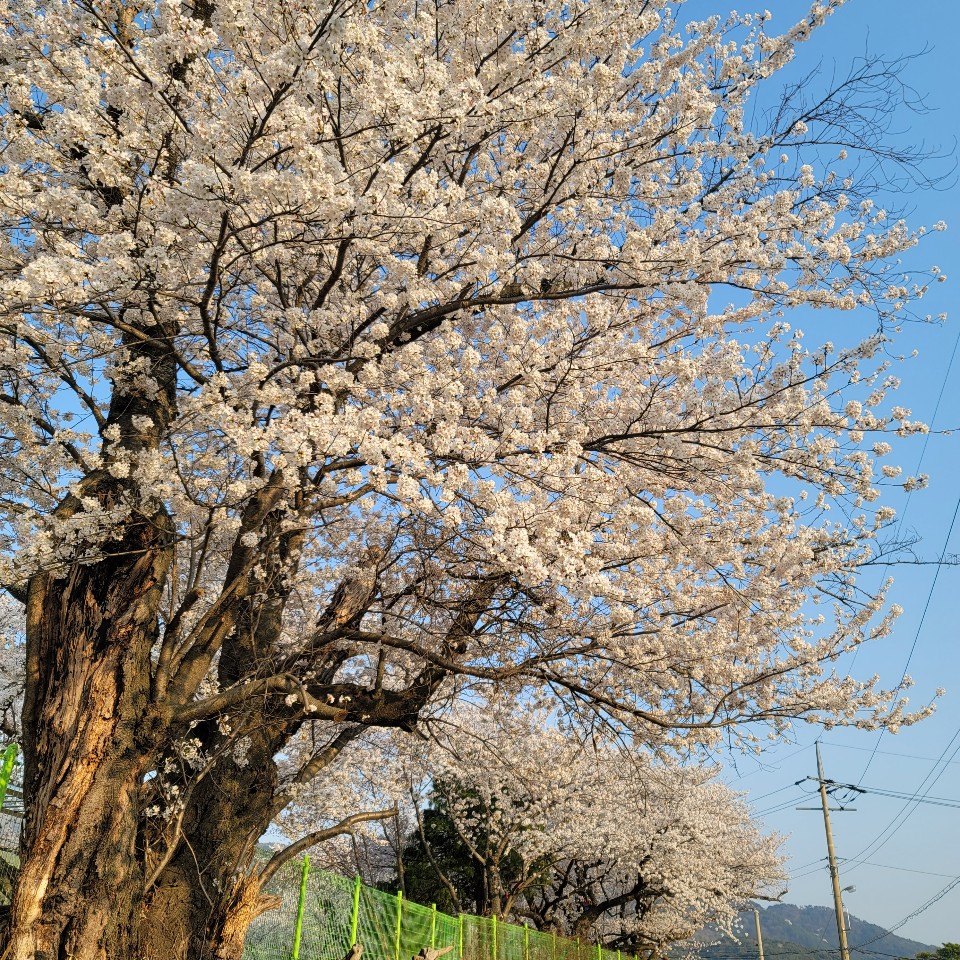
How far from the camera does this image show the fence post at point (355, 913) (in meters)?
7.53

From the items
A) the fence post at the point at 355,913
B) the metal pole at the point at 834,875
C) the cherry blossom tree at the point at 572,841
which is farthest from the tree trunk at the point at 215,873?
the metal pole at the point at 834,875

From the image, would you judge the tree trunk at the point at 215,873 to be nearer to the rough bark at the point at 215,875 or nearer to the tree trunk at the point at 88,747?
the rough bark at the point at 215,875

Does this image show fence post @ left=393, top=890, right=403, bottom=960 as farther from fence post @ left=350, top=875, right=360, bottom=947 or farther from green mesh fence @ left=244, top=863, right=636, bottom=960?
fence post @ left=350, top=875, right=360, bottom=947

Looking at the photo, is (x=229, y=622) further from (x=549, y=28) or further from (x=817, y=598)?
(x=817, y=598)

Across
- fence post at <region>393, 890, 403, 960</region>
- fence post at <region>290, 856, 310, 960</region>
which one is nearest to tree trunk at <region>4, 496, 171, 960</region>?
fence post at <region>290, 856, 310, 960</region>

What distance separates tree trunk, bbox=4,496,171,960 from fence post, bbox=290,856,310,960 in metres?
1.80

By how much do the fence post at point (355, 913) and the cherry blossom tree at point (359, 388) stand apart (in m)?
1.14

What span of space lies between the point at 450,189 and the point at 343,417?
1.57 m

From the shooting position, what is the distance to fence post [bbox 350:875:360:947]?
7.53 meters

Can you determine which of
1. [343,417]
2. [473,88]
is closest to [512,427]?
[343,417]

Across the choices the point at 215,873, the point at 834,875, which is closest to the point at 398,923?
the point at 215,873

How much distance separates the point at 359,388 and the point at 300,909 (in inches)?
179

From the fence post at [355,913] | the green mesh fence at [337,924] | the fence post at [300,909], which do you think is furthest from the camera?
the fence post at [355,913]

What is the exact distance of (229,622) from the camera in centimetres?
607
